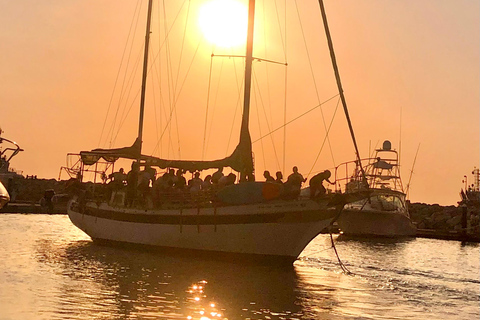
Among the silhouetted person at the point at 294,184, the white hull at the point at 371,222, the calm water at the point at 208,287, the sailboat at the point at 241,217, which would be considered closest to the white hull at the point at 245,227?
the sailboat at the point at 241,217

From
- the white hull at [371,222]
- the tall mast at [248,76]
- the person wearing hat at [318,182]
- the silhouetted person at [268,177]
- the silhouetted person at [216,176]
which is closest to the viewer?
the person wearing hat at [318,182]

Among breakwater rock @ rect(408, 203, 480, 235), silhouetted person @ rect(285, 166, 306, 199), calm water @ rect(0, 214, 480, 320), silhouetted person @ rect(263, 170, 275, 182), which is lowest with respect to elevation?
calm water @ rect(0, 214, 480, 320)

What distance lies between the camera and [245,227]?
3094 centimetres

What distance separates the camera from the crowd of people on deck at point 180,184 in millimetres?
30781

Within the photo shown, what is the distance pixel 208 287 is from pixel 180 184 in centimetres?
1036

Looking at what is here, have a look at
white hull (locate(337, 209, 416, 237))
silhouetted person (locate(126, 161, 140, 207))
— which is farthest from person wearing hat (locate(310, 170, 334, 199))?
white hull (locate(337, 209, 416, 237))

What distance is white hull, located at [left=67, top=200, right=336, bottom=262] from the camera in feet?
100

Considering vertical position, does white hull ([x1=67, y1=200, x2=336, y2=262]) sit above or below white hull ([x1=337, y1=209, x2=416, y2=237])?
below

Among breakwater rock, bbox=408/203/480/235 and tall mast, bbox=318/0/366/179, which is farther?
breakwater rock, bbox=408/203/480/235

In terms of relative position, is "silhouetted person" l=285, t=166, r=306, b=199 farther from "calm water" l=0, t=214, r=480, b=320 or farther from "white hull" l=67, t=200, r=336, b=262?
"calm water" l=0, t=214, r=480, b=320

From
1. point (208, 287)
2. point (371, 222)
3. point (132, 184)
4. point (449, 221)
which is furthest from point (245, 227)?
point (449, 221)

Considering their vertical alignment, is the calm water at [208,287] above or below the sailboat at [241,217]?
below

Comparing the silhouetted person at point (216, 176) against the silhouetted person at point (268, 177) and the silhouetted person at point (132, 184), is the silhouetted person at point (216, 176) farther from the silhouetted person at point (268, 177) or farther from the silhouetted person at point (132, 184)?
the silhouetted person at point (132, 184)

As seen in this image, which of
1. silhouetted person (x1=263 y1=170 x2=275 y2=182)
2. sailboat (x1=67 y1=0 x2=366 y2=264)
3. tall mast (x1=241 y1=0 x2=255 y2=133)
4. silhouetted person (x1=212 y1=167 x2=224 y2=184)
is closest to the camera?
sailboat (x1=67 y1=0 x2=366 y2=264)
